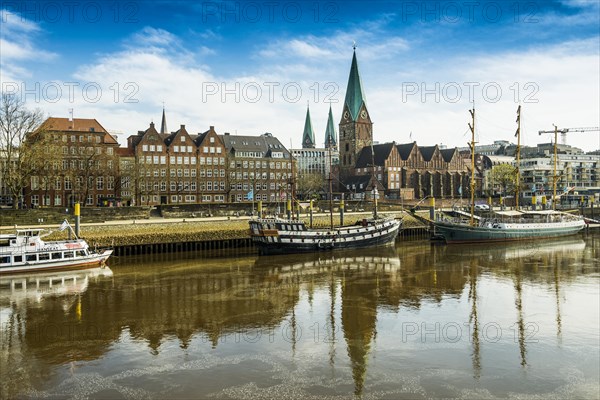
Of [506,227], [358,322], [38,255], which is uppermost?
[38,255]

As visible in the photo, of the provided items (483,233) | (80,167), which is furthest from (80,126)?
(483,233)

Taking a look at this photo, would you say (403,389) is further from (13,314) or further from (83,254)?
(83,254)

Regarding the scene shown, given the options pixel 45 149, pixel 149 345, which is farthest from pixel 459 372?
pixel 45 149

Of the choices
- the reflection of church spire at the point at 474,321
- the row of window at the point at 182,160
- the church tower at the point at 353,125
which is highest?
the church tower at the point at 353,125

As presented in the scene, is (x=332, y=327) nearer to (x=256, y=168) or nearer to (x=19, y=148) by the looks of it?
(x=19, y=148)

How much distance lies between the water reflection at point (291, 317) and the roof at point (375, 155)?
75.6 metres

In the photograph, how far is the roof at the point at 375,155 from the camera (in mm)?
118719

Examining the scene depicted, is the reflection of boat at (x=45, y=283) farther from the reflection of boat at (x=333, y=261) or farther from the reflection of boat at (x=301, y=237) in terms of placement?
the reflection of boat at (x=301, y=237)

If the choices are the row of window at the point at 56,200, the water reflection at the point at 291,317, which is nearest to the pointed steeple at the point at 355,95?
the row of window at the point at 56,200

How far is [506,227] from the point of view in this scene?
2463 inches

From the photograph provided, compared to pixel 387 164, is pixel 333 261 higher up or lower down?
lower down

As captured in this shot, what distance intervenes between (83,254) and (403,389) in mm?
31205

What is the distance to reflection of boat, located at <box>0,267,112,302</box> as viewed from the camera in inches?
1248

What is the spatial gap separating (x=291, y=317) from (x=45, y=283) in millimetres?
18592
